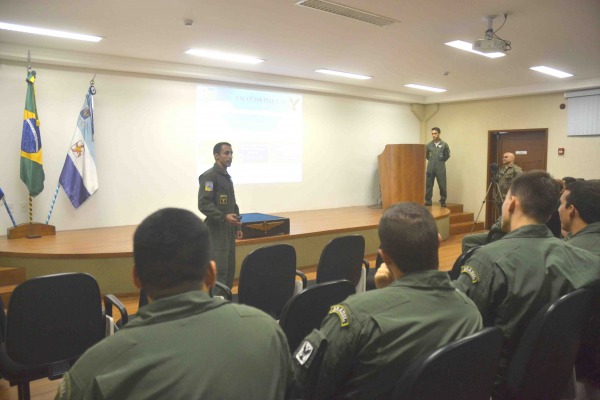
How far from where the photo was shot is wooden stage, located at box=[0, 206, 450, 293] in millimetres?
4449

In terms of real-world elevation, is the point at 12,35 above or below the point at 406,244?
above

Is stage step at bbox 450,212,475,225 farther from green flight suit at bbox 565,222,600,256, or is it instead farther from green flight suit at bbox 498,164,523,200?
green flight suit at bbox 565,222,600,256

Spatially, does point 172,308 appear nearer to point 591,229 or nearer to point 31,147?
point 591,229

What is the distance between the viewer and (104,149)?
616 cm

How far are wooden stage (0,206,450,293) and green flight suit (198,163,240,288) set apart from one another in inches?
39.6

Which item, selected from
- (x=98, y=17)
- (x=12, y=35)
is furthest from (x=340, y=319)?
(x=12, y=35)

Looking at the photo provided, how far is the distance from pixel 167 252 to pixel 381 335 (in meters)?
0.61

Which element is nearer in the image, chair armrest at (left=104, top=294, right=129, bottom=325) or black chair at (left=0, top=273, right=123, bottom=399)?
black chair at (left=0, top=273, right=123, bottom=399)

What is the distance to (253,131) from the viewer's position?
7.41m

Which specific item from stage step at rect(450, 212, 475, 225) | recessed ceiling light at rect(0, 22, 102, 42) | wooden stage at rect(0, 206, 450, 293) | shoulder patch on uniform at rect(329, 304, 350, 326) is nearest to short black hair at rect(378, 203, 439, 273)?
shoulder patch on uniform at rect(329, 304, 350, 326)

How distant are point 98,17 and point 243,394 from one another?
4.37 meters

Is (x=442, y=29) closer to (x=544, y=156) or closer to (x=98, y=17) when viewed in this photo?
(x=98, y=17)

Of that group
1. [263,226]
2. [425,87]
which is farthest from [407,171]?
[263,226]

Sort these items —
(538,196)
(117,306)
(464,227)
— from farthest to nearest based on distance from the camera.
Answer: (464,227) → (117,306) → (538,196)
